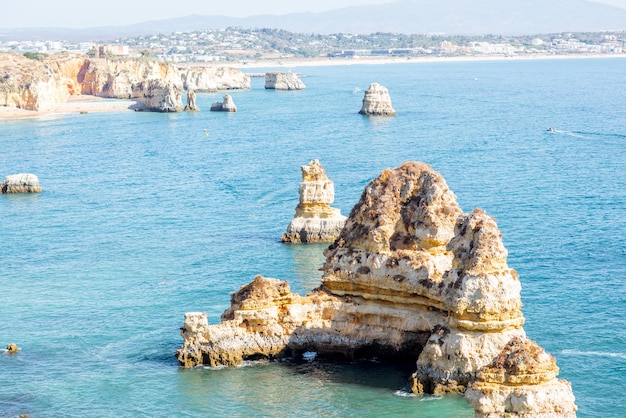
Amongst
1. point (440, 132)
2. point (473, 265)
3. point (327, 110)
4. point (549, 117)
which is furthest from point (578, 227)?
point (327, 110)

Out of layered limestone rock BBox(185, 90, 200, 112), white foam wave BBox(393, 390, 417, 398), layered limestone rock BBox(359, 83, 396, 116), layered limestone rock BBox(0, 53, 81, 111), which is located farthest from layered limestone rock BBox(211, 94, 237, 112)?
white foam wave BBox(393, 390, 417, 398)

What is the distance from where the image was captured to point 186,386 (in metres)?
43.0

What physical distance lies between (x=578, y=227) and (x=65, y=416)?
143 ft

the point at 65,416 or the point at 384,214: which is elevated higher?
the point at 384,214

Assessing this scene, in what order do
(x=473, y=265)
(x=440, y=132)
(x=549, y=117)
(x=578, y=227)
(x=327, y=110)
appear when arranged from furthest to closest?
(x=327, y=110)
(x=549, y=117)
(x=440, y=132)
(x=578, y=227)
(x=473, y=265)

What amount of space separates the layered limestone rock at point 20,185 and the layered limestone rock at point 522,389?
73.0 metres

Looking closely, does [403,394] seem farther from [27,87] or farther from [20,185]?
[27,87]

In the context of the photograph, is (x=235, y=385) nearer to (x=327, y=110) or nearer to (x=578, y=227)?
(x=578, y=227)

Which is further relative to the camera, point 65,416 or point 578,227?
point 578,227

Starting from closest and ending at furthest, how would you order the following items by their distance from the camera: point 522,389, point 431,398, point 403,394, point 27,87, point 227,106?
point 522,389, point 431,398, point 403,394, point 27,87, point 227,106

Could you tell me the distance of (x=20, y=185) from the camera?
99.6 metres

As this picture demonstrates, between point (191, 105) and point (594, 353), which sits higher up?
point (594, 353)

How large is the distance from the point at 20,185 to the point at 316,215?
1519 inches

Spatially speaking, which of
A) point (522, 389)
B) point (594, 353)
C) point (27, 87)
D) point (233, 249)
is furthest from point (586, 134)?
point (522, 389)
